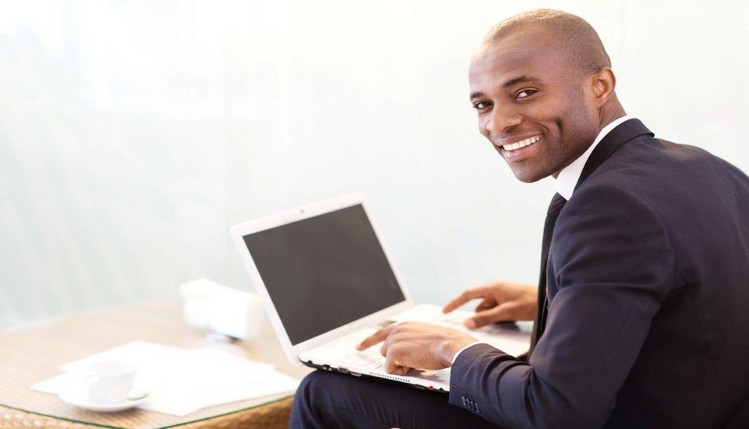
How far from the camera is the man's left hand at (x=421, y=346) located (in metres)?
1.53

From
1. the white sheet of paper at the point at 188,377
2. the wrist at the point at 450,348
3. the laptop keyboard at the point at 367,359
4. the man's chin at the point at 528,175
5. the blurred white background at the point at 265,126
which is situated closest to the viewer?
the wrist at the point at 450,348

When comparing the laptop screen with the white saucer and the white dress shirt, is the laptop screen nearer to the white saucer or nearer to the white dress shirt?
the white saucer

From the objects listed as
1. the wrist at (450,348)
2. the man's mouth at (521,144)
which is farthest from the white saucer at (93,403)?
the man's mouth at (521,144)

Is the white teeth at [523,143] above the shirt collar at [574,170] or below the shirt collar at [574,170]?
above

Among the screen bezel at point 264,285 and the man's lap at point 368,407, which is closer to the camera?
the man's lap at point 368,407

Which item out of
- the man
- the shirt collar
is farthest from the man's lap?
the shirt collar

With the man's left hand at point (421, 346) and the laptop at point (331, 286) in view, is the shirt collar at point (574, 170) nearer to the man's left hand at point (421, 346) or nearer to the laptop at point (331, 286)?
the man's left hand at point (421, 346)

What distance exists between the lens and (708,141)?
241 centimetres

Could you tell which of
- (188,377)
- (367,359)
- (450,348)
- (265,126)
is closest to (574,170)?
(450,348)

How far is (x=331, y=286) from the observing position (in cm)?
209

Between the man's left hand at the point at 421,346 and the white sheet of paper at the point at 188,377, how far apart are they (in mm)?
382

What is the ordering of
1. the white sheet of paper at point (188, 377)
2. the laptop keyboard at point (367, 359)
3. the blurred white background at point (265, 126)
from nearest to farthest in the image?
the laptop keyboard at point (367, 359), the white sheet of paper at point (188, 377), the blurred white background at point (265, 126)

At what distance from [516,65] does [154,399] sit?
94 cm

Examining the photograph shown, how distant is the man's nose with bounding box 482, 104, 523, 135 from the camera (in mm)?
1573
